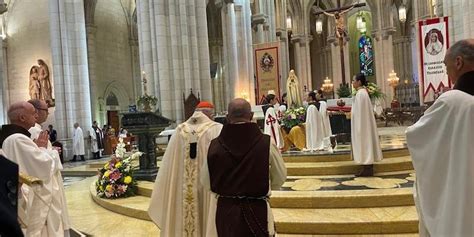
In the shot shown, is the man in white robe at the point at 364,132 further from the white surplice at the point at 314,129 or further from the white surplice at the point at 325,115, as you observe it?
the white surplice at the point at 325,115

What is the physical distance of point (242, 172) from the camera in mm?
3184

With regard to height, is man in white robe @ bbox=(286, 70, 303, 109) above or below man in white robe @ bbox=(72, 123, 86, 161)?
above

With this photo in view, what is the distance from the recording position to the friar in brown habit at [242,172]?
3178 millimetres

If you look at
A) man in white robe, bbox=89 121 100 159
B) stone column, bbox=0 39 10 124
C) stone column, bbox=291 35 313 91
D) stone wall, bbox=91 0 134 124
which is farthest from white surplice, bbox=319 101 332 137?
stone column, bbox=291 35 313 91

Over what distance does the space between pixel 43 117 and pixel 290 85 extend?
8.70 m

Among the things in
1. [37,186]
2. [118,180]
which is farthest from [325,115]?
[37,186]

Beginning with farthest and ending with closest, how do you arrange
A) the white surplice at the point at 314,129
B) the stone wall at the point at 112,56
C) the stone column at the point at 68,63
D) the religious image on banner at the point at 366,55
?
the religious image on banner at the point at 366,55
the stone wall at the point at 112,56
the stone column at the point at 68,63
the white surplice at the point at 314,129

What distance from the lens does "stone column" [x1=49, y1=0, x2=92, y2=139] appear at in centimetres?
1745

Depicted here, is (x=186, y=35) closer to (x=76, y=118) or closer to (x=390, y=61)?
(x=76, y=118)

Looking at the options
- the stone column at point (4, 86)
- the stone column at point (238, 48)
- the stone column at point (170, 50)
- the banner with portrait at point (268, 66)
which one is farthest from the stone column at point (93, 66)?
the banner with portrait at point (268, 66)

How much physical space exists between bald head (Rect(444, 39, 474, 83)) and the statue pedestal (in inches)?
240

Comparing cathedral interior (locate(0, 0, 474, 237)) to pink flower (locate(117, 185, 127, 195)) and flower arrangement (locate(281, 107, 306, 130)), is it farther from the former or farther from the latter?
flower arrangement (locate(281, 107, 306, 130))

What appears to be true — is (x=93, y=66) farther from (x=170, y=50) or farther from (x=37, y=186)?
(x=37, y=186)

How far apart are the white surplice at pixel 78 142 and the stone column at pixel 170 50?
3.81 metres
